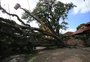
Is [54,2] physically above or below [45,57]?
above

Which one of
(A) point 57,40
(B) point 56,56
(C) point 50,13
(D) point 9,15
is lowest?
(B) point 56,56

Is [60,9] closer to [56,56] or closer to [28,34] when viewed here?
[28,34]

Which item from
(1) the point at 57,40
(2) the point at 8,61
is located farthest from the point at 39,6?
(2) the point at 8,61

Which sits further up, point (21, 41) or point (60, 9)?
point (60, 9)

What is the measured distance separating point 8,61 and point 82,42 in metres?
11.2

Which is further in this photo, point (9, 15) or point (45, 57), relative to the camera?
point (9, 15)

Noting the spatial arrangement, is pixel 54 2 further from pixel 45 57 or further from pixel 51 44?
pixel 45 57

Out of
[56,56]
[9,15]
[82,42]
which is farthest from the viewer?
[82,42]

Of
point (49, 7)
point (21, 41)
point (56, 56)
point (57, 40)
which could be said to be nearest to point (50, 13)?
point (49, 7)

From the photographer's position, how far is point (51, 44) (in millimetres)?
11977

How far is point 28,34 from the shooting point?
→ 428 inches

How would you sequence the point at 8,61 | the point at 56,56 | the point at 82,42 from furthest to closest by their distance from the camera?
the point at 82,42 → the point at 8,61 → the point at 56,56

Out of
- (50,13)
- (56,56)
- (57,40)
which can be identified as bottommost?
(56,56)

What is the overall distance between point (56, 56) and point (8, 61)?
233cm
